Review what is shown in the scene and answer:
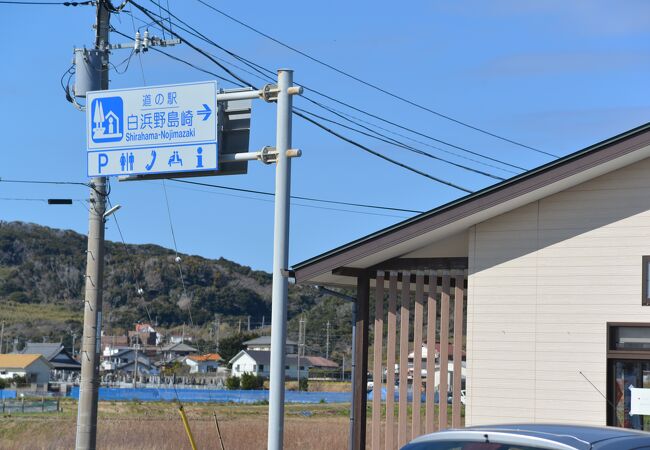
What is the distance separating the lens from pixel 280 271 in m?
11.2

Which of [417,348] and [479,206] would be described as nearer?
[479,206]

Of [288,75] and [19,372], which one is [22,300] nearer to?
[19,372]

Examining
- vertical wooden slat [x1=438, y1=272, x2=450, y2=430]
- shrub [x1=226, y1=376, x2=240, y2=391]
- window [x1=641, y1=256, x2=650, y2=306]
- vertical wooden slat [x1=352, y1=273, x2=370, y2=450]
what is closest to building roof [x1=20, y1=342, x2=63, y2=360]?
shrub [x1=226, y1=376, x2=240, y2=391]

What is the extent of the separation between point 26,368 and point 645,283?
88.5m

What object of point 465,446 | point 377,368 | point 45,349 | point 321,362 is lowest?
point 321,362

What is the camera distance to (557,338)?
42.1 feet

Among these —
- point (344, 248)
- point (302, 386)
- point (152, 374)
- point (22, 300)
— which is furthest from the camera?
point (22, 300)

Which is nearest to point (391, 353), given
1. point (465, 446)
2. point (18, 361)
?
point (465, 446)

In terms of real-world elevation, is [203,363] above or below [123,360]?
above

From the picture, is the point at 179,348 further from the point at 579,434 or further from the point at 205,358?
the point at 579,434

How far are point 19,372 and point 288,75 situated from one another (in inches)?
3497

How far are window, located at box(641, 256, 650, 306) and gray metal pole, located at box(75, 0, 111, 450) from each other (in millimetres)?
8537

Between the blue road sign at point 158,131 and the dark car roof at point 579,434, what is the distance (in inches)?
272

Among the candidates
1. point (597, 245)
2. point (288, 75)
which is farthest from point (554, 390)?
point (288, 75)
